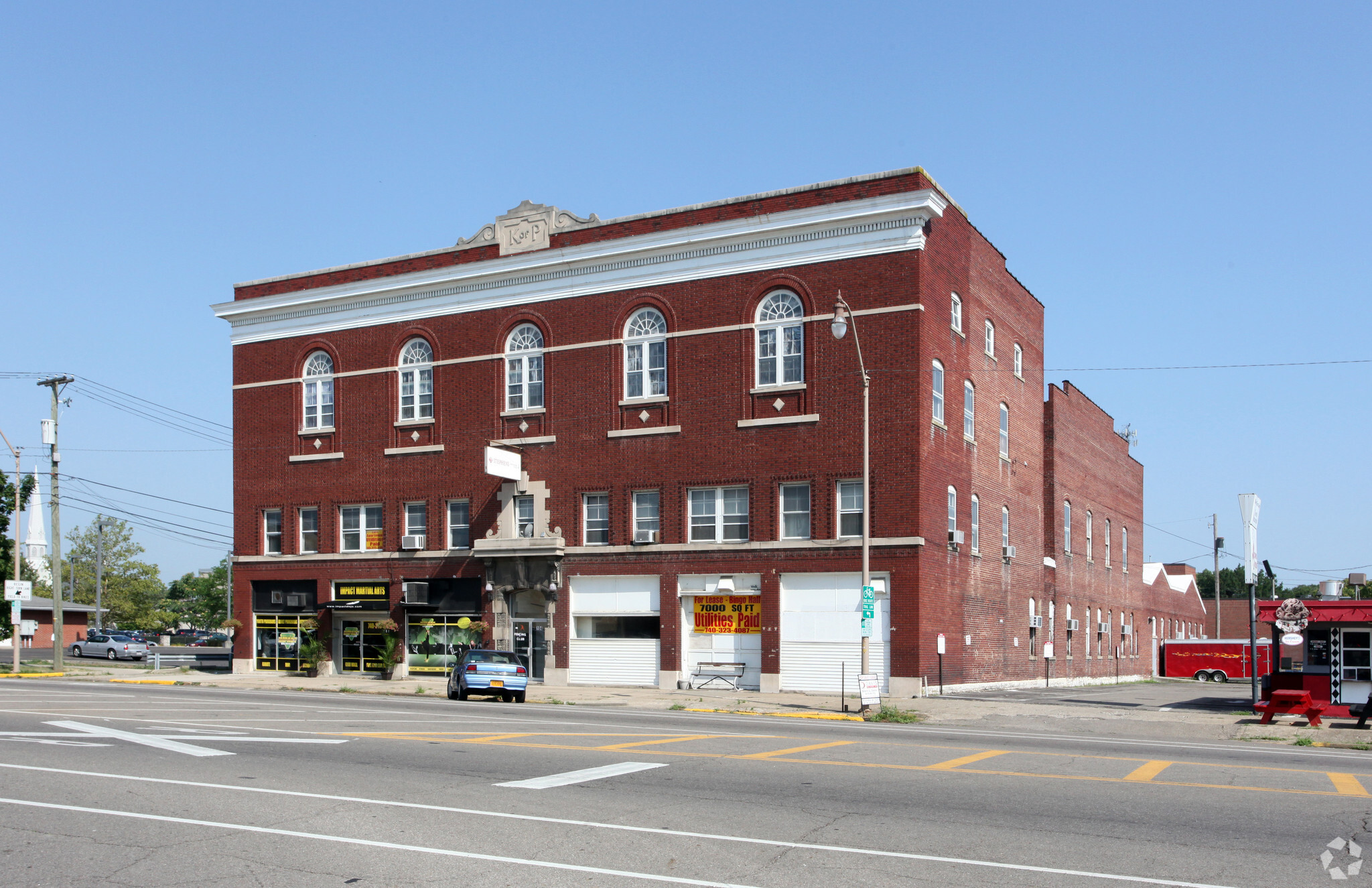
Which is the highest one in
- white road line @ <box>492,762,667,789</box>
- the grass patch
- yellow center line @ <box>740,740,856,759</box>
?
white road line @ <box>492,762,667,789</box>

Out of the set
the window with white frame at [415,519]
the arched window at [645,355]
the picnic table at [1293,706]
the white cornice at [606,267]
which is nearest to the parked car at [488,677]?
the arched window at [645,355]

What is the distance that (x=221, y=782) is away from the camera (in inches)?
511

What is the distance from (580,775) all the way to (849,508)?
21.3 m

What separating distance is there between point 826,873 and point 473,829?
10.6 ft

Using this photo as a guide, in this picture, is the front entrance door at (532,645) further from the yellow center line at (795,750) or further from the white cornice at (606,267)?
the yellow center line at (795,750)

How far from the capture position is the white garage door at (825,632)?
3353 cm

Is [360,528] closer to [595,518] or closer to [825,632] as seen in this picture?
[595,518]

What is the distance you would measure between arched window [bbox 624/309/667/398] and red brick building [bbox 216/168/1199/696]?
0.22ft

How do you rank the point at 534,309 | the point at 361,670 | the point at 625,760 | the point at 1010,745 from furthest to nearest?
the point at 361,670 → the point at 534,309 → the point at 1010,745 → the point at 625,760

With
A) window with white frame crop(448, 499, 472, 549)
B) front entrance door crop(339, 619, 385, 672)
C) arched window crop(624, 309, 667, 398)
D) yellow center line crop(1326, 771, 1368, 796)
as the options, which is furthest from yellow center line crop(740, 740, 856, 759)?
front entrance door crop(339, 619, 385, 672)

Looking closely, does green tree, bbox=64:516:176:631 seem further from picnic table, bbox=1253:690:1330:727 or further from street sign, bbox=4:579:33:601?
picnic table, bbox=1253:690:1330:727

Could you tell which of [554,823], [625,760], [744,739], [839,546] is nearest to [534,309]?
[839,546]

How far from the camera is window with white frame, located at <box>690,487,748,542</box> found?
35.9 meters

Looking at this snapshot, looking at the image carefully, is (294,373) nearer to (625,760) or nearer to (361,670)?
(361,670)
